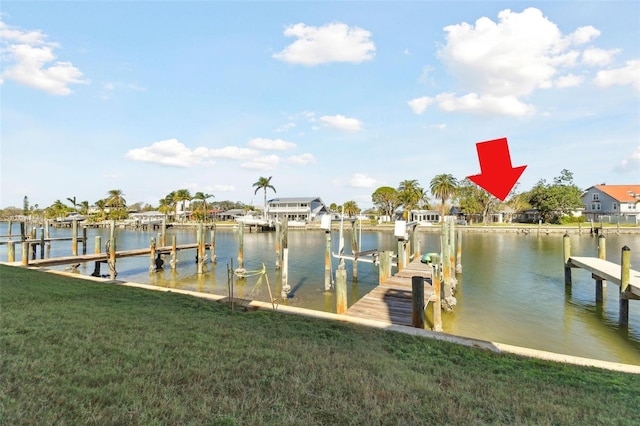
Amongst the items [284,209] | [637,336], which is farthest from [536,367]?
[284,209]

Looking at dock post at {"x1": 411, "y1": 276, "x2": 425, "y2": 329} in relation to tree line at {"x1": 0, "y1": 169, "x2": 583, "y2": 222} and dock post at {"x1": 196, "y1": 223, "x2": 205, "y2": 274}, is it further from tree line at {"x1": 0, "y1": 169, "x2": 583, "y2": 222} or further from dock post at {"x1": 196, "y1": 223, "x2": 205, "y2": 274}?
tree line at {"x1": 0, "y1": 169, "x2": 583, "y2": 222}

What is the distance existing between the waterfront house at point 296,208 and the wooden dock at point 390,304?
67.8 m

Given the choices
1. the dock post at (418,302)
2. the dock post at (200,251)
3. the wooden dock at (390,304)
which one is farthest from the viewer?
the dock post at (200,251)

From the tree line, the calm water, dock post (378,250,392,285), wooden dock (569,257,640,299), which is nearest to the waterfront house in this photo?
the tree line

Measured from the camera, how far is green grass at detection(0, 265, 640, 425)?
364cm

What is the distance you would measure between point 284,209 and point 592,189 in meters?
70.0

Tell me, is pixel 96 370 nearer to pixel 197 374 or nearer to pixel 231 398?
pixel 197 374

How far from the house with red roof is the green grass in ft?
252

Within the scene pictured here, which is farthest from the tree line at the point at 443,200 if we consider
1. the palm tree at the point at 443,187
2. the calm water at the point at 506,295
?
the calm water at the point at 506,295

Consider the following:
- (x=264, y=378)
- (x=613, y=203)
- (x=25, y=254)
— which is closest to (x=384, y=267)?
(x=264, y=378)

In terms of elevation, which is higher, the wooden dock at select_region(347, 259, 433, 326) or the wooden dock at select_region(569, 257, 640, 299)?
the wooden dock at select_region(569, 257, 640, 299)

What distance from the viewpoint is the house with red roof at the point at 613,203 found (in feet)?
222

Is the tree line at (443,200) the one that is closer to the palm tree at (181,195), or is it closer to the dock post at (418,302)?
the palm tree at (181,195)

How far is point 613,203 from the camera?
2771 inches
